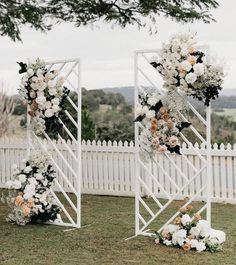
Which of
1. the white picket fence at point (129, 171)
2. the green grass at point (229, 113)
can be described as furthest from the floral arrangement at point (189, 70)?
the green grass at point (229, 113)

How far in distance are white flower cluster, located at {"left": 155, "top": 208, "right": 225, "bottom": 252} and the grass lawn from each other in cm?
11

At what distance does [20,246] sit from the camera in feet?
23.5

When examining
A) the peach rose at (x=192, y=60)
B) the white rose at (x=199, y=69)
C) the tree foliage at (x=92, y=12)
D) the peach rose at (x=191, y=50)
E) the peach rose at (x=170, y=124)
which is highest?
the tree foliage at (x=92, y=12)

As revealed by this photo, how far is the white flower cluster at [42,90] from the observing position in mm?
8242

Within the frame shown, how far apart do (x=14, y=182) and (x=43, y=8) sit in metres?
5.54

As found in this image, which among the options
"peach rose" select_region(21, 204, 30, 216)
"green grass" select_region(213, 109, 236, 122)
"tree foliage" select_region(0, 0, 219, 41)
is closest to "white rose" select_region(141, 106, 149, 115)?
"peach rose" select_region(21, 204, 30, 216)

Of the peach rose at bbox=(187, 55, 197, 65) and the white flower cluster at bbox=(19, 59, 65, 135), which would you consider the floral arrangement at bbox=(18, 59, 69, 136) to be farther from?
the peach rose at bbox=(187, 55, 197, 65)

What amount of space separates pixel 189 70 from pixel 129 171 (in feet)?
16.9

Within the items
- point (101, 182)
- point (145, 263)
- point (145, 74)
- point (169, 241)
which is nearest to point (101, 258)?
point (145, 263)

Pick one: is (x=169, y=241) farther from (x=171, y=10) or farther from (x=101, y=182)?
(x=171, y=10)

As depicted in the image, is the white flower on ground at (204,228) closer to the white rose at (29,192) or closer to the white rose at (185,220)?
the white rose at (185,220)

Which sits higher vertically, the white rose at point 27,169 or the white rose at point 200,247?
the white rose at point 27,169

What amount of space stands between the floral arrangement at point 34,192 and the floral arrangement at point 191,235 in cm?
192

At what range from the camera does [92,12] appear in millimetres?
13008
